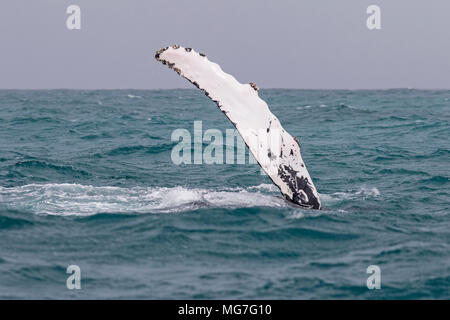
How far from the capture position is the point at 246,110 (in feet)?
38.4

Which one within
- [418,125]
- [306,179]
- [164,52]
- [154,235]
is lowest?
[154,235]

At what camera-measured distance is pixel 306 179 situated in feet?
40.3

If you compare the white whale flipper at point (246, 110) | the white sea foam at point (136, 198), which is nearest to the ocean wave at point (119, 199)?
the white sea foam at point (136, 198)

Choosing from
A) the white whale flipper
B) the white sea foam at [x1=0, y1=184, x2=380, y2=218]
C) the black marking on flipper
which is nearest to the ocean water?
the white sea foam at [x1=0, y1=184, x2=380, y2=218]

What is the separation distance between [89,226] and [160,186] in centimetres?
480

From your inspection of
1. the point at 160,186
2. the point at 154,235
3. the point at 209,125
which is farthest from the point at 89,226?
the point at 209,125

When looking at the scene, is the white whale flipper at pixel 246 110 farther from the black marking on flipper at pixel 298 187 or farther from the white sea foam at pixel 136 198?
the white sea foam at pixel 136 198

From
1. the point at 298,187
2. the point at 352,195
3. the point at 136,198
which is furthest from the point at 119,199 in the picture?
the point at 352,195

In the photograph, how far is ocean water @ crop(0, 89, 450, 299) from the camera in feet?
30.0

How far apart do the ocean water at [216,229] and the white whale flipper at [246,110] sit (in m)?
1.04

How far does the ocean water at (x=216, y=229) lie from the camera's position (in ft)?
30.0

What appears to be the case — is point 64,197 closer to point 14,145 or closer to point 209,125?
point 14,145

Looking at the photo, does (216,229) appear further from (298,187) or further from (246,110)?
(246,110)

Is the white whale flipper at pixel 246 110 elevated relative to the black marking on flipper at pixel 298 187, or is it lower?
elevated
